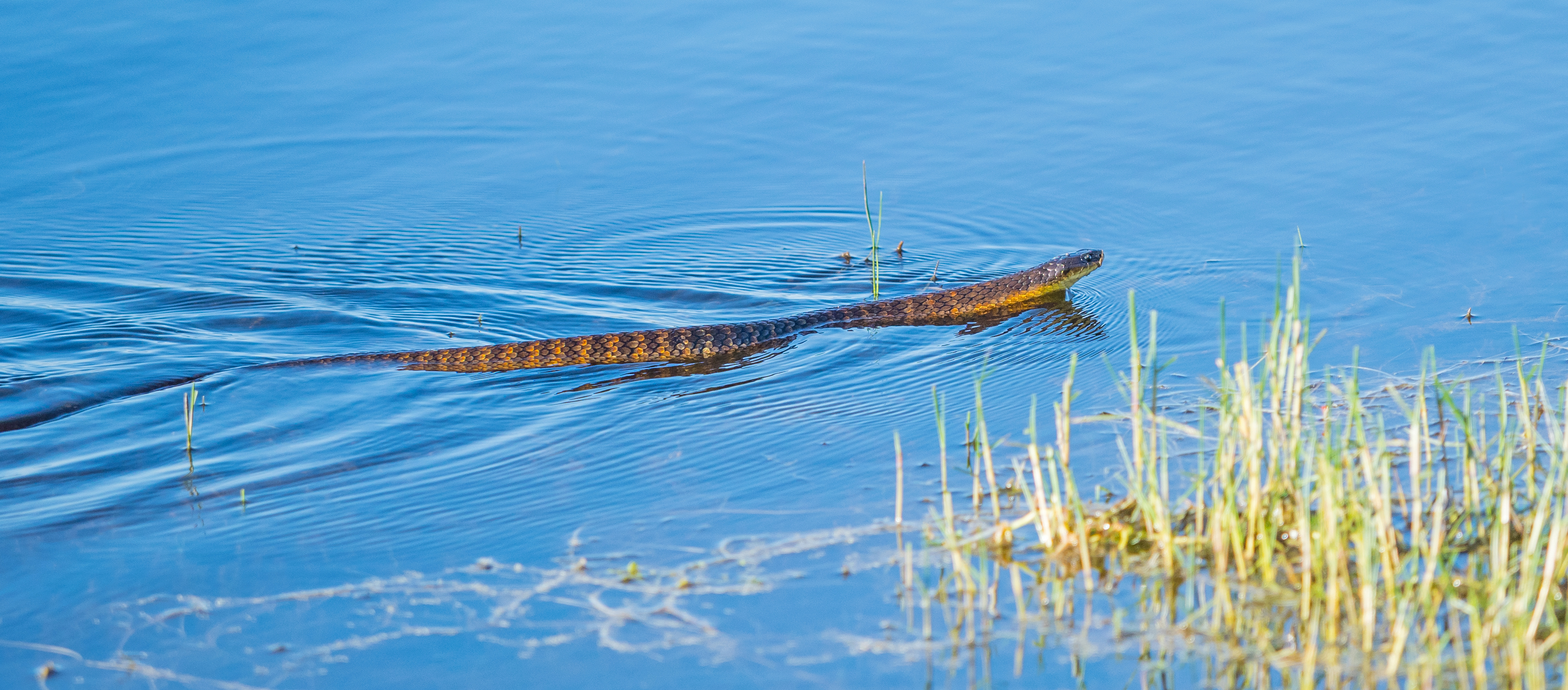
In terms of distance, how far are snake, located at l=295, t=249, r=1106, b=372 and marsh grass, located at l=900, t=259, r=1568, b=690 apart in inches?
112

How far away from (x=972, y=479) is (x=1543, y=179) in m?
6.21

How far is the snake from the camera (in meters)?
7.63

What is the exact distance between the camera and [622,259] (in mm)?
9188

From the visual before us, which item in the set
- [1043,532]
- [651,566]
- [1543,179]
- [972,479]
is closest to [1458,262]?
Answer: [1543,179]

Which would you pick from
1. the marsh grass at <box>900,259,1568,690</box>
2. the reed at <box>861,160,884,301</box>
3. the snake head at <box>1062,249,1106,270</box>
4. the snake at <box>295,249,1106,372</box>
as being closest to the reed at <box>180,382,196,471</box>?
the snake at <box>295,249,1106,372</box>

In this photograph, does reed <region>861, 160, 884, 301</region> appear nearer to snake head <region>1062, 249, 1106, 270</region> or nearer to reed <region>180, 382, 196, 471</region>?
snake head <region>1062, 249, 1106, 270</region>

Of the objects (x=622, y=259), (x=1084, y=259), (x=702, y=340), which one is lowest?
(x=702, y=340)

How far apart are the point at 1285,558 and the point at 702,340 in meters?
4.02

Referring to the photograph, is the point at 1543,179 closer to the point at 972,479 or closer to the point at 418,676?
the point at 972,479

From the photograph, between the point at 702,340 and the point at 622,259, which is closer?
the point at 702,340

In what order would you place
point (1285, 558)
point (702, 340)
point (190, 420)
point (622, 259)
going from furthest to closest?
point (622, 259), point (702, 340), point (190, 420), point (1285, 558)

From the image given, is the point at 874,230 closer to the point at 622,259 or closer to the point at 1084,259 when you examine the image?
the point at 1084,259

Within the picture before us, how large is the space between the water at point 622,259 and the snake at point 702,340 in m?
0.18

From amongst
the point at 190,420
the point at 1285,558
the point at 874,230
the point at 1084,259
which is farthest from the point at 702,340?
the point at 1285,558
